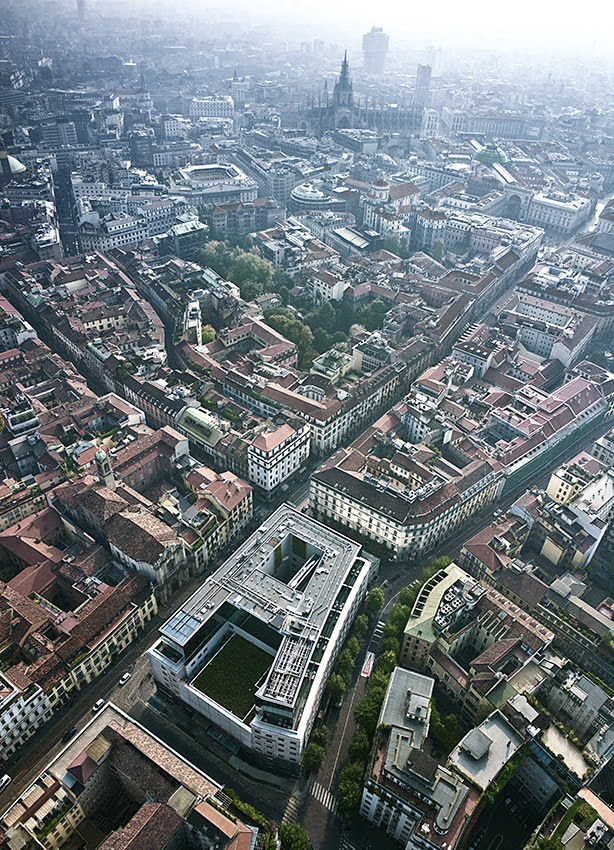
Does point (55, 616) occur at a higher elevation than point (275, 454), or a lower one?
lower

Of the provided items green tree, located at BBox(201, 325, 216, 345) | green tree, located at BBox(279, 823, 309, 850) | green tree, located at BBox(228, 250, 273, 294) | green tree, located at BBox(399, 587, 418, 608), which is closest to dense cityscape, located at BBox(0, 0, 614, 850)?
green tree, located at BBox(279, 823, 309, 850)

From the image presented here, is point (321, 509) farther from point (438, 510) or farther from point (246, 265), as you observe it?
point (246, 265)

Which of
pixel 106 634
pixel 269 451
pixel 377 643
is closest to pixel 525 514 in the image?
pixel 377 643

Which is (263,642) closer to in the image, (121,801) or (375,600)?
(375,600)

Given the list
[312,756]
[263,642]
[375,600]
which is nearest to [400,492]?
[375,600]

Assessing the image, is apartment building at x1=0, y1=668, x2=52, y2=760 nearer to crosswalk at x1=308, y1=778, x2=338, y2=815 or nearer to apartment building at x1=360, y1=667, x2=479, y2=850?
crosswalk at x1=308, y1=778, x2=338, y2=815

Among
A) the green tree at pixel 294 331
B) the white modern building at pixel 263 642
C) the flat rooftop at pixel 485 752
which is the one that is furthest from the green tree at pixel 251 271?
the flat rooftop at pixel 485 752
